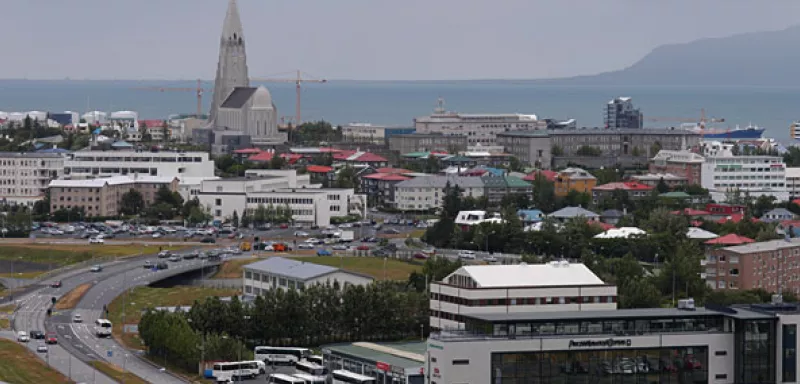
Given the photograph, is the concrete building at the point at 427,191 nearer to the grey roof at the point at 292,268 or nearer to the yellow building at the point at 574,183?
the yellow building at the point at 574,183

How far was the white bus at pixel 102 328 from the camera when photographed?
44156mm

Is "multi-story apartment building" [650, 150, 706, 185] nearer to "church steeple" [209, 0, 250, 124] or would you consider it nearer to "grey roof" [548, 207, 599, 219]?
"grey roof" [548, 207, 599, 219]

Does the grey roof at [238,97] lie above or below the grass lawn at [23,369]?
above

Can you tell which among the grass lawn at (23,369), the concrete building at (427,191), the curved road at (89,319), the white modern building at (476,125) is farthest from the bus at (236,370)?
the white modern building at (476,125)

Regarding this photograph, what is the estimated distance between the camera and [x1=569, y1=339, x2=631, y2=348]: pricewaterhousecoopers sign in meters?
30.6

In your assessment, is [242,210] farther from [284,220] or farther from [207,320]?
[207,320]

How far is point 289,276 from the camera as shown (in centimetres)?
4906

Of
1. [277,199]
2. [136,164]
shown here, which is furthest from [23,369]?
[136,164]

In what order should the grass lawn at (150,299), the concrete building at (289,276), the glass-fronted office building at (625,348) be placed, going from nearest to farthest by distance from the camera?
the glass-fronted office building at (625,348)
the grass lawn at (150,299)
the concrete building at (289,276)

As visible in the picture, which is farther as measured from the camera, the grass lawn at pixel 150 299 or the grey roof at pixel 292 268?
the grey roof at pixel 292 268

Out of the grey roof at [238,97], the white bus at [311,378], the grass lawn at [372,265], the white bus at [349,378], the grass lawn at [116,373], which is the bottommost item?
the grass lawn at [116,373]

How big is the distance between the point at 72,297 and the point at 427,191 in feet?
106

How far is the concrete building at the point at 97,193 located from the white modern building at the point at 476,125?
5191 cm

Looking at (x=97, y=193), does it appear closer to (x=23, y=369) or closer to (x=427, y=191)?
(x=427, y=191)
